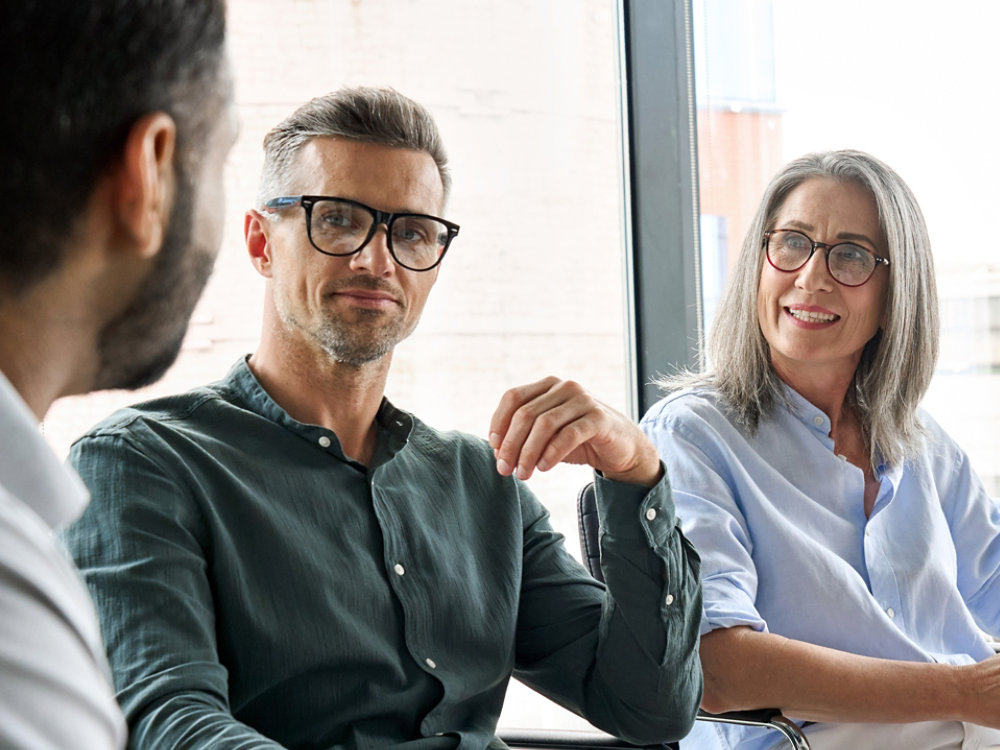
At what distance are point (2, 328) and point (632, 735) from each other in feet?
4.16

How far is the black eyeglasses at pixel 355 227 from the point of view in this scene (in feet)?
5.10

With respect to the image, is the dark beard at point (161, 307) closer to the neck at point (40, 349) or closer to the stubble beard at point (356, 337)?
the neck at point (40, 349)

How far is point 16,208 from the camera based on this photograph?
2.09 ft

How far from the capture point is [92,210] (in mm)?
669

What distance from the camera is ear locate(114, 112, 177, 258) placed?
678 mm

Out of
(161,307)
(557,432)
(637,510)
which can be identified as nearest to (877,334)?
(637,510)

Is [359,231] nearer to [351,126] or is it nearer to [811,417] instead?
[351,126]

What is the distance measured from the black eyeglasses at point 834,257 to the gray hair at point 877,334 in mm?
39

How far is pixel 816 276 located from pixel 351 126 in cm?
92

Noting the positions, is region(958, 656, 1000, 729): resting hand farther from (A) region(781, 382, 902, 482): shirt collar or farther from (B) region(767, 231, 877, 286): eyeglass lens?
(B) region(767, 231, 877, 286): eyeglass lens

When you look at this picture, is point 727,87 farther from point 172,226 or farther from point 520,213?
point 172,226

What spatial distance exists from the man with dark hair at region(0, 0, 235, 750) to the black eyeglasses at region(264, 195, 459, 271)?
779mm

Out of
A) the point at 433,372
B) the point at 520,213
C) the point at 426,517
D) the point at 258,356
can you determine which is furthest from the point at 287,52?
the point at 426,517

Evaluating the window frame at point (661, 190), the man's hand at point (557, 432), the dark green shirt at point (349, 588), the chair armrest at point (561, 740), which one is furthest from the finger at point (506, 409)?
the window frame at point (661, 190)
